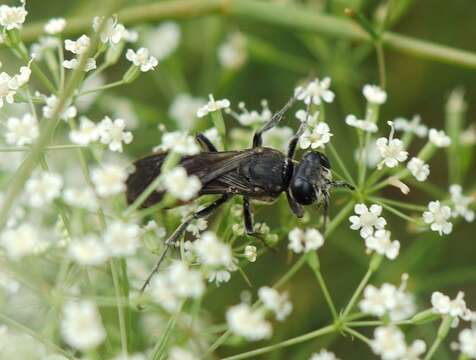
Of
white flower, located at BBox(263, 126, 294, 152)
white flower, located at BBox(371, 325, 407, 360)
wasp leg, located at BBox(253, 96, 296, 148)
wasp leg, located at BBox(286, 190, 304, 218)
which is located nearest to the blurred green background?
white flower, located at BBox(263, 126, 294, 152)

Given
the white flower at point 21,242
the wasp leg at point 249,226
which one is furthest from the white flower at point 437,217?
the white flower at point 21,242

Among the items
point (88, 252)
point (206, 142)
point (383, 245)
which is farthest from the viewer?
point (206, 142)

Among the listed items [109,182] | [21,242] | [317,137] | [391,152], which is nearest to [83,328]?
[21,242]

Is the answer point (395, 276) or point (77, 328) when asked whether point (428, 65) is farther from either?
point (77, 328)

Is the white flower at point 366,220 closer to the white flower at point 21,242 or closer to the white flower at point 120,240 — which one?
→ the white flower at point 120,240

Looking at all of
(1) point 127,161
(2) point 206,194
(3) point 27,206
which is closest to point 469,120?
(1) point 127,161

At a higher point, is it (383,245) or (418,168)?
(418,168)

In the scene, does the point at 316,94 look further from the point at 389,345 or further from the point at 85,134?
the point at 389,345
